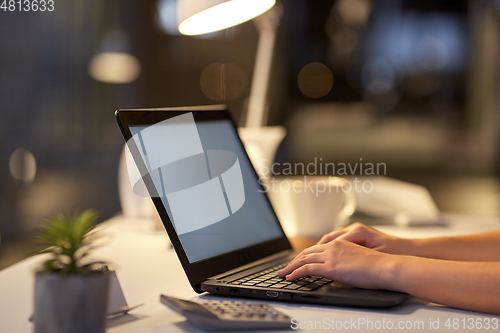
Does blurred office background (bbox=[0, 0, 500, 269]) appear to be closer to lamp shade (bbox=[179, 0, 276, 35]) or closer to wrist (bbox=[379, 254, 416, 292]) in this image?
lamp shade (bbox=[179, 0, 276, 35])

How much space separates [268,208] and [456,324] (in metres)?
0.38

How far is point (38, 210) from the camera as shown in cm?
213

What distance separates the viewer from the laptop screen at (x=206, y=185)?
60 cm

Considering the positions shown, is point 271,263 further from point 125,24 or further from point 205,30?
point 125,24

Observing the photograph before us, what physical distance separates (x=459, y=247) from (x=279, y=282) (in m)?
0.32

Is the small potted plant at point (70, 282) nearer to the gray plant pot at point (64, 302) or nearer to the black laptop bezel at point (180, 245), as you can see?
the gray plant pot at point (64, 302)

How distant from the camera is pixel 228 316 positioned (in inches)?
17.1

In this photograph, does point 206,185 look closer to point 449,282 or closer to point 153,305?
point 153,305

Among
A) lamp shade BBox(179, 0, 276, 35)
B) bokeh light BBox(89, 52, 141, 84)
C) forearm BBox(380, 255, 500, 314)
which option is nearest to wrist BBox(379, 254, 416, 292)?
forearm BBox(380, 255, 500, 314)

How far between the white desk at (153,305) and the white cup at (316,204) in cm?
26

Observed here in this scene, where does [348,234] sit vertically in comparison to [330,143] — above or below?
below

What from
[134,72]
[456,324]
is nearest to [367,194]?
[456,324]

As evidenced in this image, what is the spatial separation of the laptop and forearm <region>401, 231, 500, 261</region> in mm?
183

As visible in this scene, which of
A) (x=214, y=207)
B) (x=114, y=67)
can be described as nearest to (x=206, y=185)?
(x=214, y=207)
